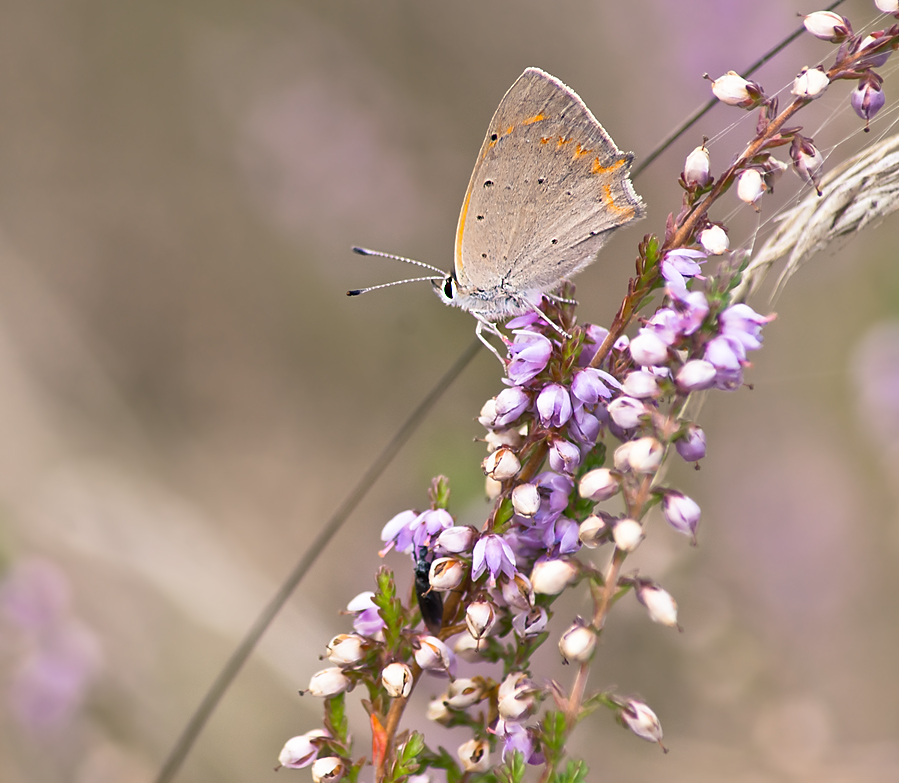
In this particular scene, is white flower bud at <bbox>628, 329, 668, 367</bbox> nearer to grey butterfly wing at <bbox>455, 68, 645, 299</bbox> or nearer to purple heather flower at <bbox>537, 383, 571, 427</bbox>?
purple heather flower at <bbox>537, 383, 571, 427</bbox>

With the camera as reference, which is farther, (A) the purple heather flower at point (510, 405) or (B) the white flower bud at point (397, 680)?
(A) the purple heather flower at point (510, 405)

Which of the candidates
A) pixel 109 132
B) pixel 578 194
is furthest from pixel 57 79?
pixel 578 194

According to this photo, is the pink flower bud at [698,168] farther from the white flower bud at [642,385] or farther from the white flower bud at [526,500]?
the white flower bud at [526,500]

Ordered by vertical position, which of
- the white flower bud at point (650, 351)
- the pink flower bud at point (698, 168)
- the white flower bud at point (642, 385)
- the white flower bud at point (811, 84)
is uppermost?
the white flower bud at point (811, 84)

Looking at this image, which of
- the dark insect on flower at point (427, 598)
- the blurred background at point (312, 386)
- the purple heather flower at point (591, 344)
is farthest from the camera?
the blurred background at point (312, 386)

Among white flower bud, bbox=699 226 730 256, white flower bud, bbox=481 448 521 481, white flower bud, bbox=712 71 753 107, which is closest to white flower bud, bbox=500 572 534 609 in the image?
white flower bud, bbox=481 448 521 481

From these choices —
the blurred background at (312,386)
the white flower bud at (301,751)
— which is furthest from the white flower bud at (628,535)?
the blurred background at (312,386)

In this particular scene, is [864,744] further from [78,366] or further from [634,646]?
[78,366]
